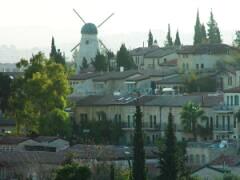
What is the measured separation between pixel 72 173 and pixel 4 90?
3467 cm

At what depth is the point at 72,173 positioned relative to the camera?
65.8 meters

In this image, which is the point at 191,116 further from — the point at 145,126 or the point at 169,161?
the point at 169,161

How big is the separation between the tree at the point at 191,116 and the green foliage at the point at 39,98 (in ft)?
23.1

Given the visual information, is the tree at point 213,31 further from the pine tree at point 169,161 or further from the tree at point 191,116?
the pine tree at point 169,161

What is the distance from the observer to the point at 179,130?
9200 cm

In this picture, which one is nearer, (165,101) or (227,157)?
(227,157)

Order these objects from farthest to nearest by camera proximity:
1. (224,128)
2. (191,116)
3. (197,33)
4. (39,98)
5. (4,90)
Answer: (197,33) → (4,90) → (39,98) → (191,116) → (224,128)

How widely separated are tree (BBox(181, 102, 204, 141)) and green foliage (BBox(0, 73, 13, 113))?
1293 cm

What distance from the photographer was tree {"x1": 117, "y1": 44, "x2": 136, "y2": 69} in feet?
398

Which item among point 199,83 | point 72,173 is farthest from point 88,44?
point 72,173

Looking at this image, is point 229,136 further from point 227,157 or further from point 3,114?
point 3,114

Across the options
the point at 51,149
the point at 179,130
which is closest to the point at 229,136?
the point at 179,130

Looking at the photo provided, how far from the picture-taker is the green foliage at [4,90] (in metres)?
98.9

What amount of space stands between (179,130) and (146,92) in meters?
11.9
